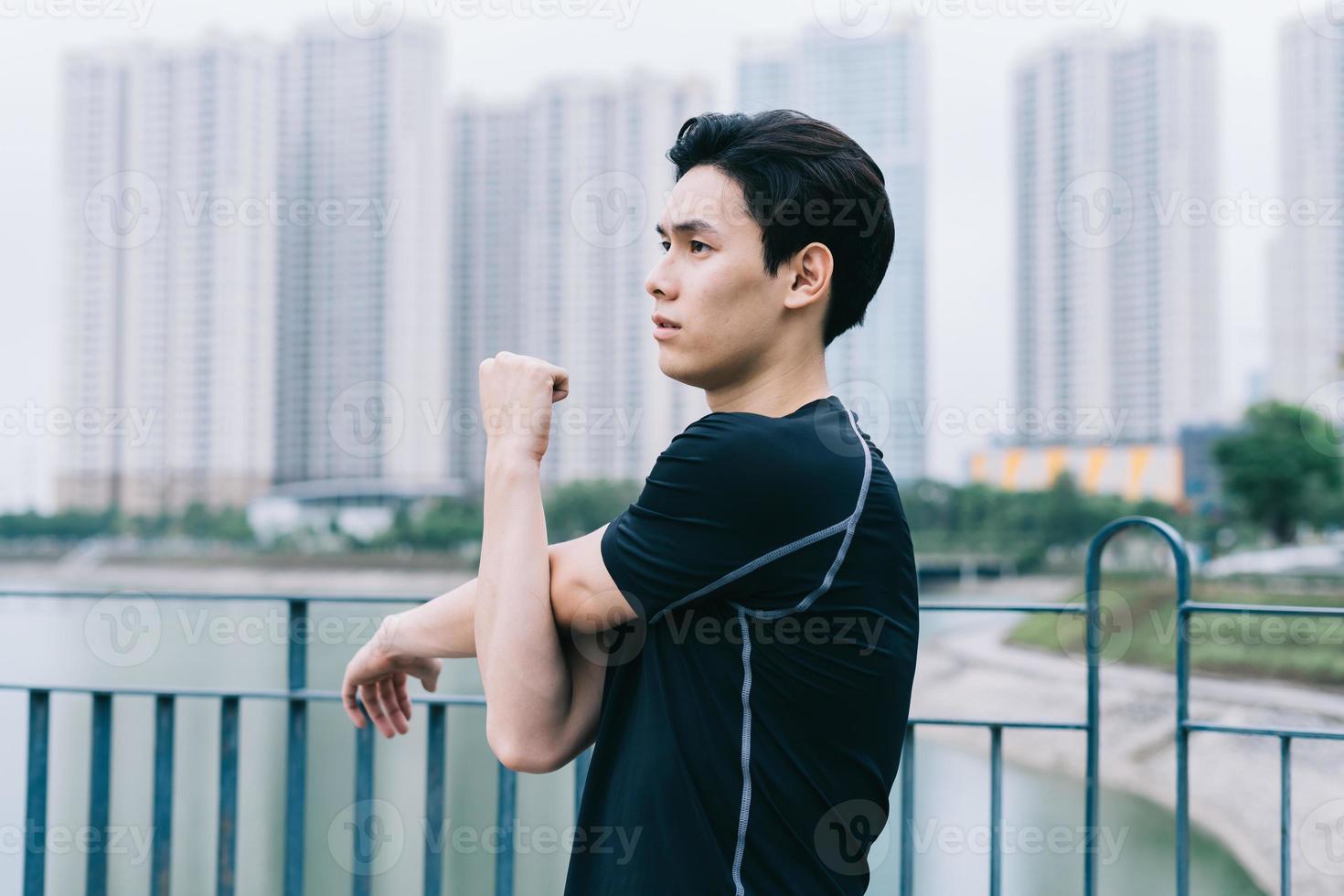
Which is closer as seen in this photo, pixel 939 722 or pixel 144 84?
pixel 939 722

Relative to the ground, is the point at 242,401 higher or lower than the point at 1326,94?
lower

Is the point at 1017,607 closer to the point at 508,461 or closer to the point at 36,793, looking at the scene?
the point at 508,461

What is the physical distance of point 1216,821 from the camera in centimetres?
1039

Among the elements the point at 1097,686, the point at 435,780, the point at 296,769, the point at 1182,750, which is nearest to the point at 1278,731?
the point at 1182,750

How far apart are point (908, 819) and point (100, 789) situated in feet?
4.05

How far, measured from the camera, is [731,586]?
2.39 feet

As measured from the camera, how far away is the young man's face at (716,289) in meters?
0.79

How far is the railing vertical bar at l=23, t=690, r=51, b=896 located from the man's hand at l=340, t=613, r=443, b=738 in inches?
35.6

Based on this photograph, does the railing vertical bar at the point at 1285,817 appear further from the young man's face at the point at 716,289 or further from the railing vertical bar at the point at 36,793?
the railing vertical bar at the point at 36,793

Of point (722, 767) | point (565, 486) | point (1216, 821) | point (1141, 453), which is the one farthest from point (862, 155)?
point (1141, 453)

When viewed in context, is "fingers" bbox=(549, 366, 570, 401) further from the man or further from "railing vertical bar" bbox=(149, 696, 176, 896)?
"railing vertical bar" bbox=(149, 696, 176, 896)

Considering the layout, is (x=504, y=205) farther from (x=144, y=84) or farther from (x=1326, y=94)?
(x=1326, y=94)

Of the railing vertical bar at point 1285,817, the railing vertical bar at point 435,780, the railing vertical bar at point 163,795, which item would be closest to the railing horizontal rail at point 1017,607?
the railing vertical bar at point 1285,817

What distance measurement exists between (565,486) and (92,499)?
1412 centimetres
